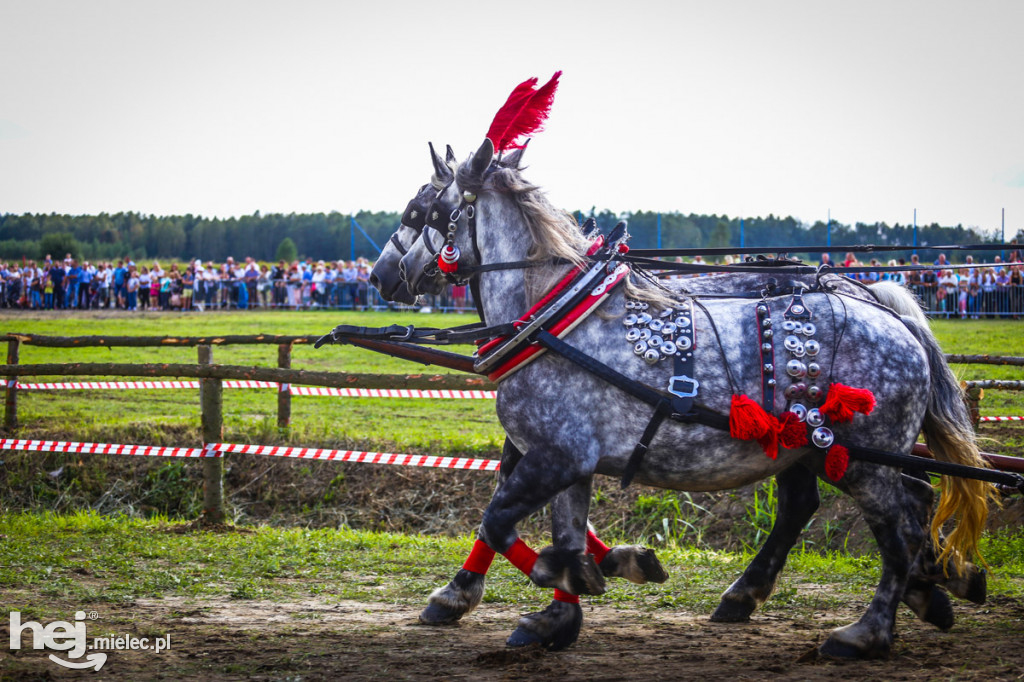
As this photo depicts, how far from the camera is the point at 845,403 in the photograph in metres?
4.72

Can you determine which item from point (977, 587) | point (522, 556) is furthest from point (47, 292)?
point (977, 587)

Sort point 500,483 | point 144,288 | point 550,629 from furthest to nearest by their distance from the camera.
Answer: point 144,288 < point 500,483 < point 550,629

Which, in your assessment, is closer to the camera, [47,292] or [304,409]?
[304,409]

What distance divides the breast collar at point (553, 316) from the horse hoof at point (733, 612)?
2.08 m

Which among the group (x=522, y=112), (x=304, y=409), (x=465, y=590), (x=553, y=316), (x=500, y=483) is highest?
(x=522, y=112)

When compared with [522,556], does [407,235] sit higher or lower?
higher

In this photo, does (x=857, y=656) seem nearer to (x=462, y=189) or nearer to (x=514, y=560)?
(x=514, y=560)

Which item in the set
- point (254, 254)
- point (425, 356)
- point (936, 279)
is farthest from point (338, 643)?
point (254, 254)

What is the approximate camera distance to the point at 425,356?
5816 millimetres

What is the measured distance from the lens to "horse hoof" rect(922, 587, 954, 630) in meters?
5.32

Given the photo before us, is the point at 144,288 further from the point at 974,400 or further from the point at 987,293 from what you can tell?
the point at 974,400

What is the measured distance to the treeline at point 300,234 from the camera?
94.4ft

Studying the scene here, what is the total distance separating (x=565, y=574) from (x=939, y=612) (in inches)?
89.1

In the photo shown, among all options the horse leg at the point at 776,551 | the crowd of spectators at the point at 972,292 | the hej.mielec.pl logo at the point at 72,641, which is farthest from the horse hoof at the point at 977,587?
the crowd of spectators at the point at 972,292
